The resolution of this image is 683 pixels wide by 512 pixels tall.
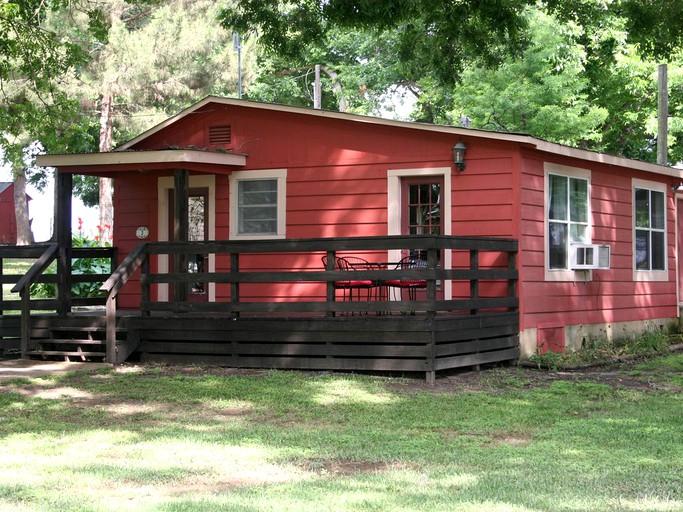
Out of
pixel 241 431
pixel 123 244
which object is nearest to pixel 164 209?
pixel 123 244

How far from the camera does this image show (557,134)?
84.9ft

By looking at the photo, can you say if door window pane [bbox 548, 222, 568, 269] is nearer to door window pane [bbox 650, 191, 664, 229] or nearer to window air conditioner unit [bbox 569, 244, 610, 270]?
window air conditioner unit [bbox 569, 244, 610, 270]

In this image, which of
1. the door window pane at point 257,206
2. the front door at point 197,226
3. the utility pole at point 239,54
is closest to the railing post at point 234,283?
the door window pane at point 257,206

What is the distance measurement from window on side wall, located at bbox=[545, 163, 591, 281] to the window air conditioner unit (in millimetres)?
89

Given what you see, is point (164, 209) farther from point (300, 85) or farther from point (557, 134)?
point (300, 85)

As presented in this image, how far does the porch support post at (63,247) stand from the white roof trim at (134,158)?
27 centimetres

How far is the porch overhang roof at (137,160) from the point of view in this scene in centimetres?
1162

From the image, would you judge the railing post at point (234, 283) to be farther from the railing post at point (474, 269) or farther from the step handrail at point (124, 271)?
the railing post at point (474, 269)

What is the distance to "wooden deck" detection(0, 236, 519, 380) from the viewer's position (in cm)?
995

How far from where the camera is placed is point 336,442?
6.66 m

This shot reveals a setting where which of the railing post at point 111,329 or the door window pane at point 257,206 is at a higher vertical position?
the door window pane at point 257,206

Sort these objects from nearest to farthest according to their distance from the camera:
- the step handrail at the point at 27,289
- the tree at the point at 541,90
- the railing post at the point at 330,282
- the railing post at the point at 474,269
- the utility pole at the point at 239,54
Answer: the railing post at the point at 330,282 → the railing post at the point at 474,269 → the step handrail at the point at 27,289 → the tree at the point at 541,90 → the utility pole at the point at 239,54

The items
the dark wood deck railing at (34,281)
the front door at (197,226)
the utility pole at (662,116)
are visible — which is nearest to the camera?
the dark wood deck railing at (34,281)

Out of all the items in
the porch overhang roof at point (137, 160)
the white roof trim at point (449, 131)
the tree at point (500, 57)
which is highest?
the tree at point (500, 57)
